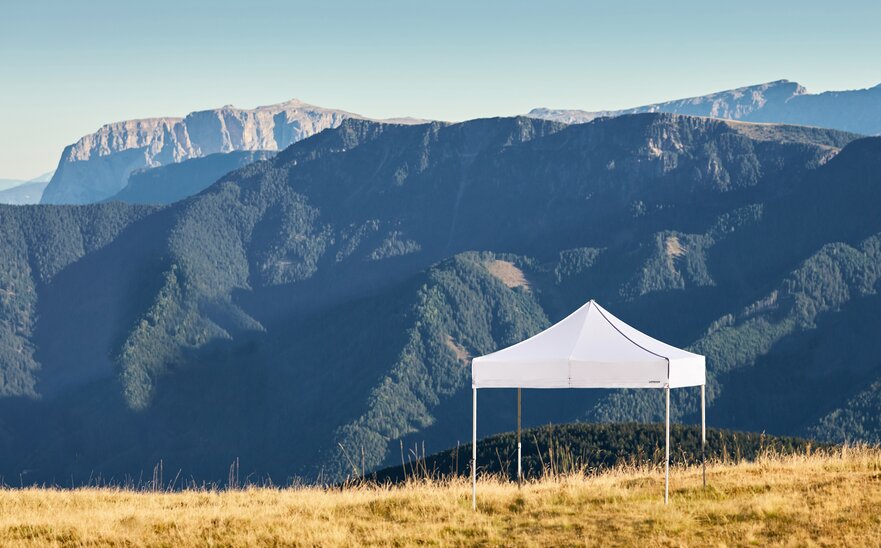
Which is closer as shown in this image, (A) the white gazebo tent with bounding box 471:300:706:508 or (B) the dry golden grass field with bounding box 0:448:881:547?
(B) the dry golden grass field with bounding box 0:448:881:547

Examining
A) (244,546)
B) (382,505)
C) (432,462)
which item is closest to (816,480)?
(382,505)

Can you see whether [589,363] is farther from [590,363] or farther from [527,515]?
[527,515]

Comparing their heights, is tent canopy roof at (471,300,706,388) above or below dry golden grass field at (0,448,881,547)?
above

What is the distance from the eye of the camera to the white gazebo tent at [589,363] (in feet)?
114

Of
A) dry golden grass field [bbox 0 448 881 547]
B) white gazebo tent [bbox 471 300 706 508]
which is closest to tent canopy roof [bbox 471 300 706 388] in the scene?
white gazebo tent [bbox 471 300 706 508]

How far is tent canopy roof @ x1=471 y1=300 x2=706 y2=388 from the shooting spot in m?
34.7

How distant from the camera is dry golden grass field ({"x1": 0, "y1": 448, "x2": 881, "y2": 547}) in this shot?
99.0 ft

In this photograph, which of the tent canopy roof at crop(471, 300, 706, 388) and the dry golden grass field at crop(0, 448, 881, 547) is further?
the tent canopy roof at crop(471, 300, 706, 388)

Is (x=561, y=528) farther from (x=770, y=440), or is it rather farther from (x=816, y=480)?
(x=770, y=440)

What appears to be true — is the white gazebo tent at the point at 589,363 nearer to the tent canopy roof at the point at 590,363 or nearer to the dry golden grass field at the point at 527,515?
the tent canopy roof at the point at 590,363

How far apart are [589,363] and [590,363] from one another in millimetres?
40

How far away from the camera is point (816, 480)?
3534 cm

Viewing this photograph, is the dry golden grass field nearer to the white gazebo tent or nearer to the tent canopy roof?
the white gazebo tent

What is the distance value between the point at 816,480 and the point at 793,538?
22.5 feet
